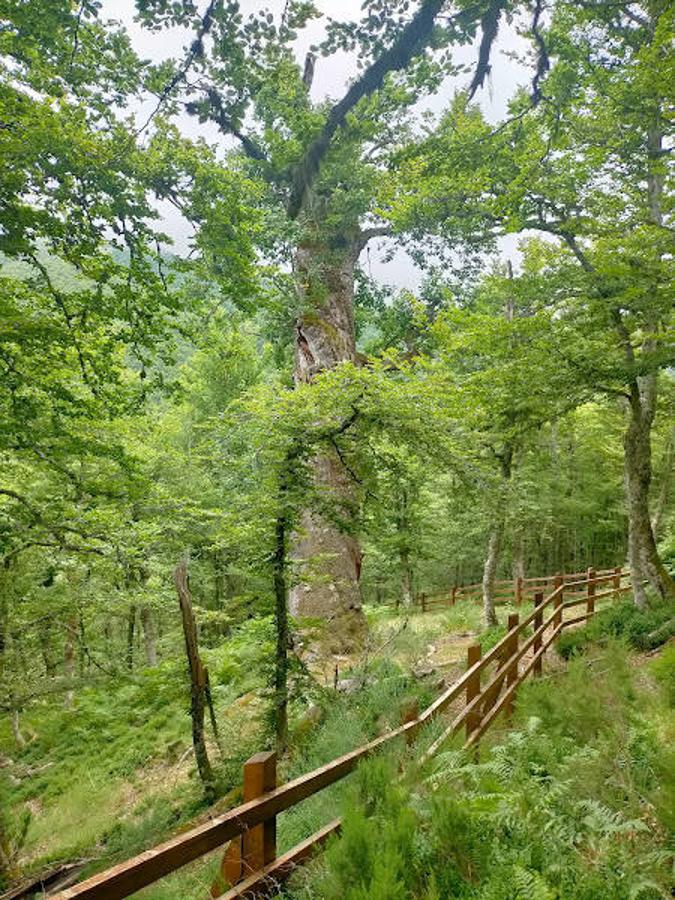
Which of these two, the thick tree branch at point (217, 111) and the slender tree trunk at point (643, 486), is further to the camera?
the slender tree trunk at point (643, 486)

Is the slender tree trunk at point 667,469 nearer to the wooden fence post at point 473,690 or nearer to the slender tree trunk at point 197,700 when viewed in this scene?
the wooden fence post at point 473,690

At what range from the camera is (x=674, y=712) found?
4434 mm

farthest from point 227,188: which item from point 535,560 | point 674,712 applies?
point 535,560

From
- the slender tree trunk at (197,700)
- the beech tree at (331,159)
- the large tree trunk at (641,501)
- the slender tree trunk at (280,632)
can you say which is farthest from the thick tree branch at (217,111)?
the large tree trunk at (641,501)

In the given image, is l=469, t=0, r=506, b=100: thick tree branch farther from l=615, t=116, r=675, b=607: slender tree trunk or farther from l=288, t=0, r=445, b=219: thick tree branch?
l=615, t=116, r=675, b=607: slender tree trunk

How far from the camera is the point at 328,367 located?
37.7ft

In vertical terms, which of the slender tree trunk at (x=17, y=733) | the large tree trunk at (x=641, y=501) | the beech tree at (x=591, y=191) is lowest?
the slender tree trunk at (x=17, y=733)

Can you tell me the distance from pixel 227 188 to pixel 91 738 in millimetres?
13325

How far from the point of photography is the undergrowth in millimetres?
2076

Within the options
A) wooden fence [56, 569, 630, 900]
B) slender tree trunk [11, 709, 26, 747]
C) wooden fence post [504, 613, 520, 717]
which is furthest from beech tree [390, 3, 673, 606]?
slender tree trunk [11, 709, 26, 747]

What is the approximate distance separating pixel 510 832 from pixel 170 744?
10.6 metres

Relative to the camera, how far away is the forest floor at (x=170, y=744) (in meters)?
5.77

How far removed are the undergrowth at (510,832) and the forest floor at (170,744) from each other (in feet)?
3.63

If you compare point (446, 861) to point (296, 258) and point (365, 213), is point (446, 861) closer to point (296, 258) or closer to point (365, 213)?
point (296, 258)
